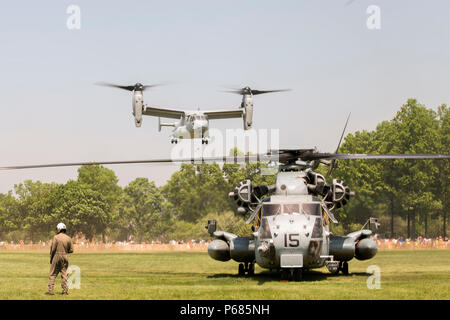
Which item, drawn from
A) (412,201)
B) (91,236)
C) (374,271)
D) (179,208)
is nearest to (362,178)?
(412,201)

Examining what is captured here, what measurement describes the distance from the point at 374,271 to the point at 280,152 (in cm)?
692

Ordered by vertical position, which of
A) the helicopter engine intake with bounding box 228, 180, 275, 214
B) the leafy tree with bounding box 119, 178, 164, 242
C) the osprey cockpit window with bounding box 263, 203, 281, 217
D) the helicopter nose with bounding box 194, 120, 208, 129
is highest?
the helicopter nose with bounding box 194, 120, 208, 129

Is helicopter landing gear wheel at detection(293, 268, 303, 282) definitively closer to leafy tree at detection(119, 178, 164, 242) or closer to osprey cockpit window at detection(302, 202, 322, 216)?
osprey cockpit window at detection(302, 202, 322, 216)

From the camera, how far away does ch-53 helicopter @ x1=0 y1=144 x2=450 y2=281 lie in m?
21.6

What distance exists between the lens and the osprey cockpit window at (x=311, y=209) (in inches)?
894

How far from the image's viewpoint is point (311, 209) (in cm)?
2280

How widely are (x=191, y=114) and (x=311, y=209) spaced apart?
5284cm

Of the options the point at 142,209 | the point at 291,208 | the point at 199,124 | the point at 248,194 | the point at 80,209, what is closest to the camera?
the point at 291,208

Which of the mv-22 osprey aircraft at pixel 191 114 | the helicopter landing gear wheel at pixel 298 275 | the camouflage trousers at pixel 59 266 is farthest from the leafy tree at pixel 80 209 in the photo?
the camouflage trousers at pixel 59 266

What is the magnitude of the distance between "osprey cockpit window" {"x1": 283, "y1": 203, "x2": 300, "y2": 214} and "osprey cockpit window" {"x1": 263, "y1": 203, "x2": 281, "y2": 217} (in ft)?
0.68

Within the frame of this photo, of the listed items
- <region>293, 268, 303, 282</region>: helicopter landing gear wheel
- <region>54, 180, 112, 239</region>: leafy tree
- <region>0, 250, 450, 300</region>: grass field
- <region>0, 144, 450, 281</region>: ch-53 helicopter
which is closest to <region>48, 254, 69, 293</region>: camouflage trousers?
<region>0, 250, 450, 300</region>: grass field

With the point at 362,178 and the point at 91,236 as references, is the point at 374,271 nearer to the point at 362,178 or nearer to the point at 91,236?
the point at 362,178

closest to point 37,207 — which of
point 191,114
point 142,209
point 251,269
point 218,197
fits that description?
point 142,209

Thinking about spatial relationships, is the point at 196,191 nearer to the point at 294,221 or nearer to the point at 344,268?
the point at 344,268
